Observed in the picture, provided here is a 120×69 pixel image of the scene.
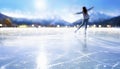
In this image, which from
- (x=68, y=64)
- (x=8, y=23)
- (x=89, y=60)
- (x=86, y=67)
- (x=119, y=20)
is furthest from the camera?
A: (x=119, y=20)

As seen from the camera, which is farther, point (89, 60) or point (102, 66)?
point (89, 60)

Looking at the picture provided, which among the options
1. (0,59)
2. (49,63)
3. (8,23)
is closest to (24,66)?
(49,63)

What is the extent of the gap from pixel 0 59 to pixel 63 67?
1.23 m

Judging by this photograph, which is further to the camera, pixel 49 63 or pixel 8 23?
pixel 8 23

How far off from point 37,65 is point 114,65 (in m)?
1.07

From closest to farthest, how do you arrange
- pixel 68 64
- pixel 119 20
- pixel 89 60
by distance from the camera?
pixel 68 64 < pixel 89 60 < pixel 119 20

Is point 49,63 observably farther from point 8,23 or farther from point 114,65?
point 8,23

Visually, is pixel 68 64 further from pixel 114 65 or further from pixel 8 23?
pixel 8 23

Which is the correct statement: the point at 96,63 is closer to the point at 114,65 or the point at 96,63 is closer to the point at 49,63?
the point at 114,65

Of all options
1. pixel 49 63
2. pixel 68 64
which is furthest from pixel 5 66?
pixel 68 64

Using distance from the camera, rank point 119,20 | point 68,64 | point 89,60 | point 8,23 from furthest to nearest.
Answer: point 119,20, point 8,23, point 89,60, point 68,64

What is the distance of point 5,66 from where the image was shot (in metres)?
3.47

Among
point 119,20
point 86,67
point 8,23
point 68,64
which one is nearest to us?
point 86,67

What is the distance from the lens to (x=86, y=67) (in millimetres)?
3377
